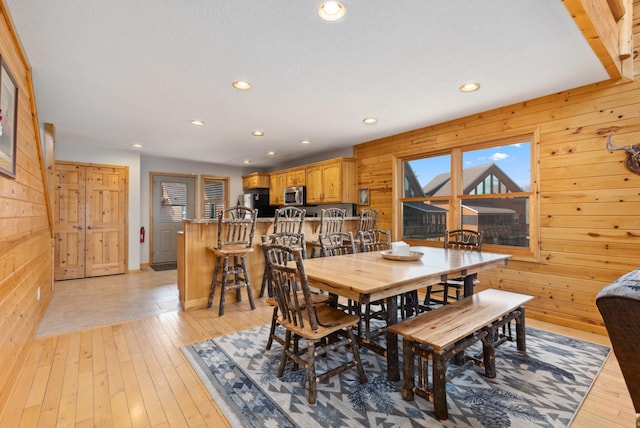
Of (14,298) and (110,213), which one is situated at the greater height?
(110,213)

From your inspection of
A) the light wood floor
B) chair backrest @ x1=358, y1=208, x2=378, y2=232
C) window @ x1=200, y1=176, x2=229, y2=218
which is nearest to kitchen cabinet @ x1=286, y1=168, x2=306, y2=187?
chair backrest @ x1=358, y1=208, x2=378, y2=232

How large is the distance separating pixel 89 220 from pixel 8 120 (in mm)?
3871

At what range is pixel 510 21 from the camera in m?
1.85

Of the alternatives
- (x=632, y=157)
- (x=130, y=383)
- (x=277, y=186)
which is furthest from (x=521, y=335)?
(x=277, y=186)

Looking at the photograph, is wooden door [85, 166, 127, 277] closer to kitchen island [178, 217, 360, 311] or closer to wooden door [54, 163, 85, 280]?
wooden door [54, 163, 85, 280]

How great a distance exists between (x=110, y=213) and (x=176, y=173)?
1.59m

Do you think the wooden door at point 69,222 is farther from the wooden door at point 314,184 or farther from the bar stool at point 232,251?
the wooden door at point 314,184

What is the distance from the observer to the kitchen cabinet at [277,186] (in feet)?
21.0

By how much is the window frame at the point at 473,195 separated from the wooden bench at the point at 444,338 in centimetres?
116

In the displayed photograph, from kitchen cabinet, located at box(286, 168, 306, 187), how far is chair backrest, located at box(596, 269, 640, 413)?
5.32 metres

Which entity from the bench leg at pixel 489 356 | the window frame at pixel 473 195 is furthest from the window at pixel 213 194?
the bench leg at pixel 489 356

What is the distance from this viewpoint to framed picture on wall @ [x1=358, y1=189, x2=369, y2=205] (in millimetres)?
5025

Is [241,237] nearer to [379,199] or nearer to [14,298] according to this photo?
[14,298]

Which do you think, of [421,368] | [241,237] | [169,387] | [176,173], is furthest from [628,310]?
[176,173]
